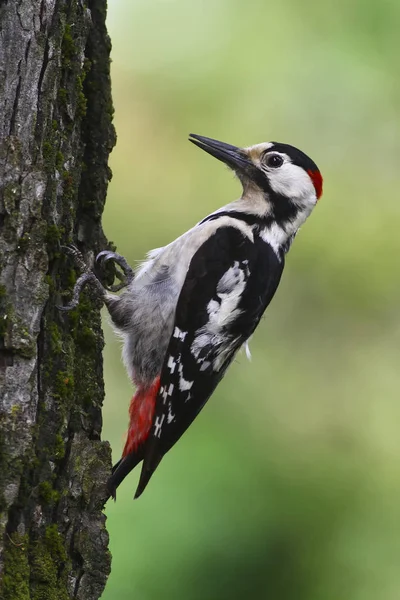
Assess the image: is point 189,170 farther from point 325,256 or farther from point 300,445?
point 300,445

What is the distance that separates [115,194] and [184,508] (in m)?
1.75

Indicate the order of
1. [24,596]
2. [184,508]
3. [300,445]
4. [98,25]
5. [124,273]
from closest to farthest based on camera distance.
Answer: [24,596] < [98,25] < [124,273] < [184,508] < [300,445]

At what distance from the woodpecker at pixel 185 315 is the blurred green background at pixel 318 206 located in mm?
733

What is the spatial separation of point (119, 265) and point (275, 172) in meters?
0.80

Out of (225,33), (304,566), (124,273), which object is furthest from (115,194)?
(304,566)

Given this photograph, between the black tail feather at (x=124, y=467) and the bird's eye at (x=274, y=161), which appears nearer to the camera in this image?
the black tail feather at (x=124, y=467)

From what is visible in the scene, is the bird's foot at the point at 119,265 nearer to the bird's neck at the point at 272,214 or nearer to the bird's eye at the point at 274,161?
the bird's neck at the point at 272,214

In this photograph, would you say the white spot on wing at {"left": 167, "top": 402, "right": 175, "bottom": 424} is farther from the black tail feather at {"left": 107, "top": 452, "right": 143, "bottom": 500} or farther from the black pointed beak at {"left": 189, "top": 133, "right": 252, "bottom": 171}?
the black pointed beak at {"left": 189, "top": 133, "right": 252, "bottom": 171}

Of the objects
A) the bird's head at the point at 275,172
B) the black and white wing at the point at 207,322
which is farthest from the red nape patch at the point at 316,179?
the black and white wing at the point at 207,322

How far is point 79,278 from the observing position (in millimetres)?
2598

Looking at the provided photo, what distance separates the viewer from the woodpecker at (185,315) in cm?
297

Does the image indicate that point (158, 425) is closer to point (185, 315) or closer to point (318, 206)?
point (185, 315)

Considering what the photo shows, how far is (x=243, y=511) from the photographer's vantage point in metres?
3.55

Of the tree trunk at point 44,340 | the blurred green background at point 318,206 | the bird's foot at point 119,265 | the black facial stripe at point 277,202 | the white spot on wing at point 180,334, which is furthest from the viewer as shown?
the blurred green background at point 318,206
